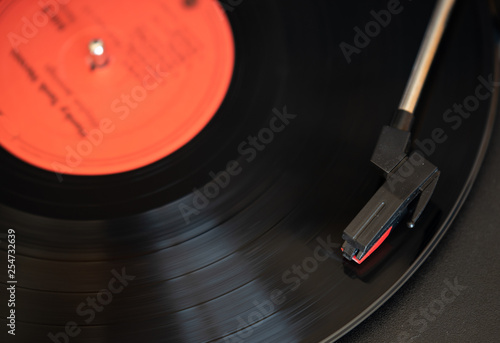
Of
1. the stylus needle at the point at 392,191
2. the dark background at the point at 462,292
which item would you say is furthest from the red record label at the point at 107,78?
the dark background at the point at 462,292

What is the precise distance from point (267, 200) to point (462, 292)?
14.1 inches

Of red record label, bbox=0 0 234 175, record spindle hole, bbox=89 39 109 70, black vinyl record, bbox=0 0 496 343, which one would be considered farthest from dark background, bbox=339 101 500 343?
record spindle hole, bbox=89 39 109 70

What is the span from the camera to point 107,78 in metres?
1.24

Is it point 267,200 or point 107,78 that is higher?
point 107,78

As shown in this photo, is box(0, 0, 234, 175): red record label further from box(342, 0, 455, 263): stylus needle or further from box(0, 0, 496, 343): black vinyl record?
box(342, 0, 455, 263): stylus needle

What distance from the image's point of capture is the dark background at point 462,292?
1.04 metres

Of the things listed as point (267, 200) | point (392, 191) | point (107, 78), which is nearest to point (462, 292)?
point (392, 191)

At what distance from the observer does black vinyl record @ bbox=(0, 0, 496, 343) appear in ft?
3.36

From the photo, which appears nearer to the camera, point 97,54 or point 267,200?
point 267,200

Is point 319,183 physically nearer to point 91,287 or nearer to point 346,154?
point 346,154

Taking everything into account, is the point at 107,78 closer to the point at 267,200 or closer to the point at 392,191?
the point at 267,200

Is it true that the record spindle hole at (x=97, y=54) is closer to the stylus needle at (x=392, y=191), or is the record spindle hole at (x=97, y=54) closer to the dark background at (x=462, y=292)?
the stylus needle at (x=392, y=191)

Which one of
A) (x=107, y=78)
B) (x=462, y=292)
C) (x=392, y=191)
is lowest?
A: (x=462, y=292)

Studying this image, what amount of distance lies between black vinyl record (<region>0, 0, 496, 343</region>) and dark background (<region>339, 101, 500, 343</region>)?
2.0 inches
